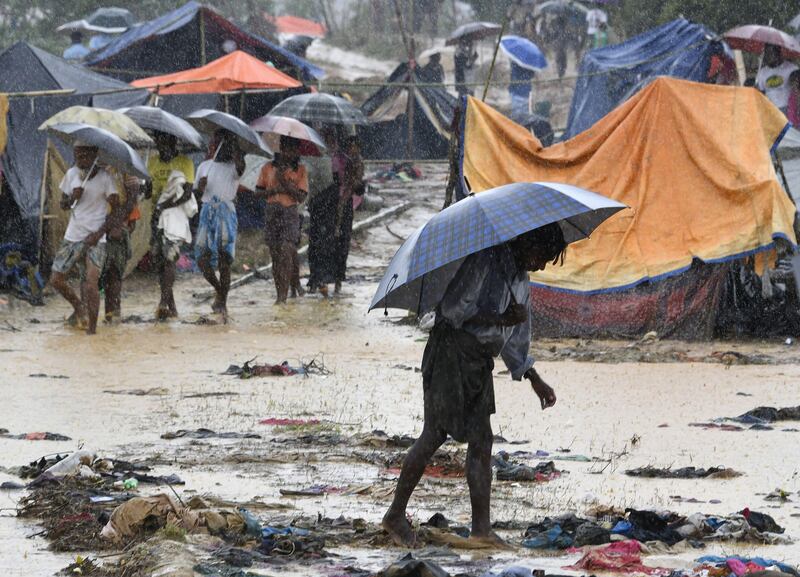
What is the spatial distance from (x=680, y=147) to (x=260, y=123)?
424 cm

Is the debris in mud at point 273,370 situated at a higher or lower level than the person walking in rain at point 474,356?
lower

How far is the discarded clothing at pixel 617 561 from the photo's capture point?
186 inches

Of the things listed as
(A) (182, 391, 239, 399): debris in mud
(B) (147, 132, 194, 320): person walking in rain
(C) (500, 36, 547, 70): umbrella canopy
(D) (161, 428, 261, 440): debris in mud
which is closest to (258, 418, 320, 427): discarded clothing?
(D) (161, 428, 261, 440): debris in mud

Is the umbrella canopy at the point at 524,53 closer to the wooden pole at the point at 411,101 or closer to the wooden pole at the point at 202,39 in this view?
the wooden pole at the point at 411,101

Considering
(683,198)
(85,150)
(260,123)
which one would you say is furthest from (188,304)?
(683,198)

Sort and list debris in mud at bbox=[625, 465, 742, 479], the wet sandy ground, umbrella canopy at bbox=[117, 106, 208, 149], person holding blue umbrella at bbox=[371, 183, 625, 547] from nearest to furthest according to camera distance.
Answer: person holding blue umbrella at bbox=[371, 183, 625, 547] → the wet sandy ground → debris in mud at bbox=[625, 465, 742, 479] → umbrella canopy at bbox=[117, 106, 208, 149]

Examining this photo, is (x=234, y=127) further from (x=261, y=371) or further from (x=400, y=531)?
(x=400, y=531)

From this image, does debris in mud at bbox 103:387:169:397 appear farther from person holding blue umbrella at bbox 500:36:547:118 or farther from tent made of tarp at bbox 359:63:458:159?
person holding blue umbrella at bbox 500:36:547:118

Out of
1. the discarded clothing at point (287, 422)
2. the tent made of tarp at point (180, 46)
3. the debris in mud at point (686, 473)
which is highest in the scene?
the tent made of tarp at point (180, 46)

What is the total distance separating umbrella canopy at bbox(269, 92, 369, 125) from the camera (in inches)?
583

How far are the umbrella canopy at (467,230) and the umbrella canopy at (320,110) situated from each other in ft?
31.3

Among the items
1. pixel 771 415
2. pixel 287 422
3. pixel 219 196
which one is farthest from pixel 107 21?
pixel 771 415

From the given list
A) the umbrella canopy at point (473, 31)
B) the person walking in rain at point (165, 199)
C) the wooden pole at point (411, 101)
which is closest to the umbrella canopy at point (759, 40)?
the wooden pole at point (411, 101)

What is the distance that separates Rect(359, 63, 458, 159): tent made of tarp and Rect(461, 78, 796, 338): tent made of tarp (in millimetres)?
9569
